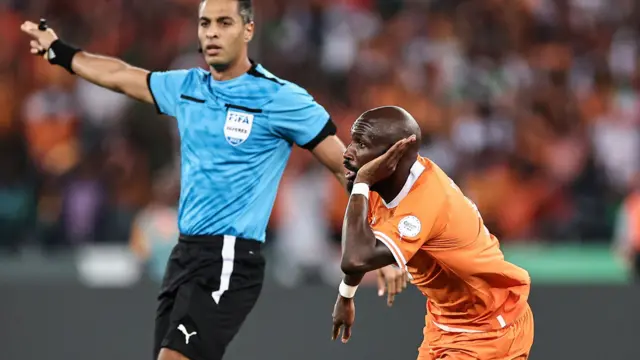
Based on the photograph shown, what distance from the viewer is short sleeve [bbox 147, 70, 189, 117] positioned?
5746 millimetres

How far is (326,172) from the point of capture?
34.0 feet

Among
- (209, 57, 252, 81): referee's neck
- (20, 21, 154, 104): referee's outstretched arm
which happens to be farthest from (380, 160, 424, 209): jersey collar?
(20, 21, 154, 104): referee's outstretched arm

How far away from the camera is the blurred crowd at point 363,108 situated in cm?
1012

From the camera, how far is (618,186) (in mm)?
10562

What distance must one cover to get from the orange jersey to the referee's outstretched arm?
5.37ft

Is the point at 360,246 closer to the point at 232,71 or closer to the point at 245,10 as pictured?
the point at 232,71

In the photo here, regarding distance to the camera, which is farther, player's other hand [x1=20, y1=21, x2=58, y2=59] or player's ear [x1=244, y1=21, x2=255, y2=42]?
player's other hand [x1=20, y1=21, x2=58, y2=59]

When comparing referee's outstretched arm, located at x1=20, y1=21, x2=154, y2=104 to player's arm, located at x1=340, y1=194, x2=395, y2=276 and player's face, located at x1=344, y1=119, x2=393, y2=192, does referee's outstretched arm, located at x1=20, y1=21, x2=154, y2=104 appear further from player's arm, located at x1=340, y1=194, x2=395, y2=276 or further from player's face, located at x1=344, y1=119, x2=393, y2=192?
player's arm, located at x1=340, y1=194, x2=395, y2=276

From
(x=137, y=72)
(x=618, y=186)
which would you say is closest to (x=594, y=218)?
(x=618, y=186)

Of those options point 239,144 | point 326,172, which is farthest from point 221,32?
point 326,172

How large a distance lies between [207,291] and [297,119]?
1.00m

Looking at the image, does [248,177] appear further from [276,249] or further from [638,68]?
[638,68]

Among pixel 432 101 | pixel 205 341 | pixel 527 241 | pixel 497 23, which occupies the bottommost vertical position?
pixel 205 341

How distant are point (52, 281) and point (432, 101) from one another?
429cm
